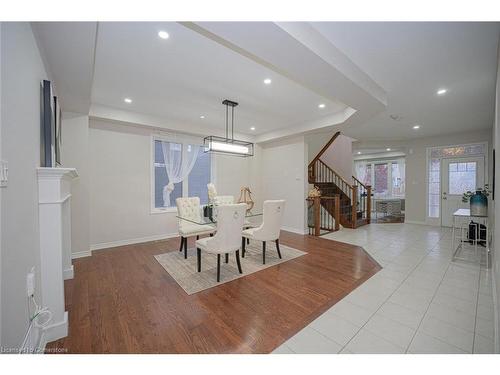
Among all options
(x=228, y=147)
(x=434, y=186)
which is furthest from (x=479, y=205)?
(x=228, y=147)

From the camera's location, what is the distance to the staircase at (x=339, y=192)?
582 cm

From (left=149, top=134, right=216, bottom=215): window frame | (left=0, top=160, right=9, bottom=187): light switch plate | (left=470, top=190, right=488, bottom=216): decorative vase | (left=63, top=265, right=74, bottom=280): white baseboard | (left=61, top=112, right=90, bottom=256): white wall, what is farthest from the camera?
(left=149, top=134, right=216, bottom=215): window frame

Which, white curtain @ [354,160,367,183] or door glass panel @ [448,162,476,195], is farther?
white curtain @ [354,160,367,183]

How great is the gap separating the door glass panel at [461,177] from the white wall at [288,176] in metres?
4.23

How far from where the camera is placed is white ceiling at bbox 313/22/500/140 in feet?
6.01

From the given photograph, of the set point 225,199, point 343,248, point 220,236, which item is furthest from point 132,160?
point 343,248

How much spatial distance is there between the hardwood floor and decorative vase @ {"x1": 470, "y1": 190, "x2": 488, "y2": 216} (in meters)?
1.68

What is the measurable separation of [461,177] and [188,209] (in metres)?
7.17

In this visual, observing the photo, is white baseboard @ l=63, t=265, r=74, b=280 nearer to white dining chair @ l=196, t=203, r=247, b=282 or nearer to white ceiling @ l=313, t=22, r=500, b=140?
white dining chair @ l=196, t=203, r=247, b=282

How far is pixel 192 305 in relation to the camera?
2129 millimetres

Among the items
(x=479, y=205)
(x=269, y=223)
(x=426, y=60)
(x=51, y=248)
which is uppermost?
(x=426, y=60)

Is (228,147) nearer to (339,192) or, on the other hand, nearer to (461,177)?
(339,192)

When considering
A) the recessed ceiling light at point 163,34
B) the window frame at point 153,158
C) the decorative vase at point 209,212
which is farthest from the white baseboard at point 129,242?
the recessed ceiling light at point 163,34

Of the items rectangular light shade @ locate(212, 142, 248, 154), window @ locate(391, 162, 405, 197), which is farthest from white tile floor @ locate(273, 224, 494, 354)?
window @ locate(391, 162, 405, 197)
